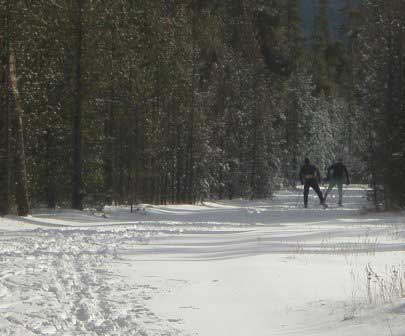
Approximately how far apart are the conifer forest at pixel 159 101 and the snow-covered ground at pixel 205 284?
30.0 ft

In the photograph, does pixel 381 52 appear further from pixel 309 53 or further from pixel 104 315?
pixel 309 53

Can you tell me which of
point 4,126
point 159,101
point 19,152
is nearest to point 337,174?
point 159,101

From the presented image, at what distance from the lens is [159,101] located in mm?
33781

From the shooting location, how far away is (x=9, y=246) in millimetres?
11750

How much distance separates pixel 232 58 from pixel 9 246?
3258cm

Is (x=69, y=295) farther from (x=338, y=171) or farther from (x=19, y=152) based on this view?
(x=338, y=171)

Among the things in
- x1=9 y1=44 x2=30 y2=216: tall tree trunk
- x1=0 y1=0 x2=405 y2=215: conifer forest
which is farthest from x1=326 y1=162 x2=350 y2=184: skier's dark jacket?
x1=9 y1=44 x2=30 y2=216: tall tree trunk

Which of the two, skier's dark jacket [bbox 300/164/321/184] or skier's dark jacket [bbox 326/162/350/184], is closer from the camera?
skier's dark jacket [bbox 300/164/321/184]

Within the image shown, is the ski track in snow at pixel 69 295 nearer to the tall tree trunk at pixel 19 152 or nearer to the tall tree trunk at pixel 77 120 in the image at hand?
the tall tree trunk at pixel 19 152

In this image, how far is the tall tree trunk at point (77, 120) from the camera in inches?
925

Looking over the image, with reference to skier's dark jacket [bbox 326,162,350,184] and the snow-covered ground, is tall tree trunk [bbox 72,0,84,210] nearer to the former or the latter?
the snow-covered ground

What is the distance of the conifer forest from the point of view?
21.9 meters

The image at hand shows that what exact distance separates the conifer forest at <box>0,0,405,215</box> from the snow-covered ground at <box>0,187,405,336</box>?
915 cm

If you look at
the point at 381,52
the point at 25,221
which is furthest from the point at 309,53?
the point at 25,221
